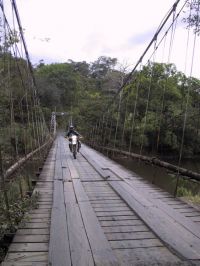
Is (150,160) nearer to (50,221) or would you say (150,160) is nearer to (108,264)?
(50,221)

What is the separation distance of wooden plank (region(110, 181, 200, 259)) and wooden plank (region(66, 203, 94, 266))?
1.66 feet

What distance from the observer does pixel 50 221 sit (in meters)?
3.08

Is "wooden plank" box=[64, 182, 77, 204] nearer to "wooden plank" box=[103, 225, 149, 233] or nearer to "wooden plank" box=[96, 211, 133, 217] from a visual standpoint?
"wooden plank" box=[96, 211, 133, 217]

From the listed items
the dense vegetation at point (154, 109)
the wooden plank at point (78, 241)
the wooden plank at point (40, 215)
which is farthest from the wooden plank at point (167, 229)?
the dense vegetation at point (154, 109)

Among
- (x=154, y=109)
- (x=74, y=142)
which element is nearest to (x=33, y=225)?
(x=74, y=142)

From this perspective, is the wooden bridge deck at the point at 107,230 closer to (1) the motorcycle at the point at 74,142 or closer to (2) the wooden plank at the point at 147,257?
(2) the wooden plank at the point at 147,257

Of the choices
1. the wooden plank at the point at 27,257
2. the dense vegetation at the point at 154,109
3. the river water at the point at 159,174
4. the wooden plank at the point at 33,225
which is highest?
the dense vegetation at the point at 154,109

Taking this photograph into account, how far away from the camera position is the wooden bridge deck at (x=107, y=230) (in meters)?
2.28

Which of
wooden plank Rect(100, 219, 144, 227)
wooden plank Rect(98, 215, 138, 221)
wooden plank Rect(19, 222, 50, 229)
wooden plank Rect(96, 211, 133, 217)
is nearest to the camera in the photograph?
wooden plank Rect(19, 222, 50, 229)

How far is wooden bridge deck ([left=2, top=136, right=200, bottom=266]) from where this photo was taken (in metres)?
2.28

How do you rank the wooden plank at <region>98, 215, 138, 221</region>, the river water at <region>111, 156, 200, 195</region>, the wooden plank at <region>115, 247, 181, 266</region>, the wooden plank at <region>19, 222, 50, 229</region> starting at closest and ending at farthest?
the wooden plank at <region>115, 247, 181, 266</region>
the wooden plank at <region>19, 222, 50, 229</region>
the wooden plank at <region>98, 215, 138, 221</region>
the river water at <region>111, 156, 200, 195</region>

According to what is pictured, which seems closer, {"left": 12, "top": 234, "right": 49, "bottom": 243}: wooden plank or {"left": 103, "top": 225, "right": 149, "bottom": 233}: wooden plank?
{"left": 12, "top": 234, "right": 49, "bottom": 243}: wooden plank

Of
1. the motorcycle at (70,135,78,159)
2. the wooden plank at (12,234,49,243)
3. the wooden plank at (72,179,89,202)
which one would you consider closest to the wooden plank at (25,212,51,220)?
the wooden plank at (12,234,49,243)

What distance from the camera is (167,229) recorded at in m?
2.88
